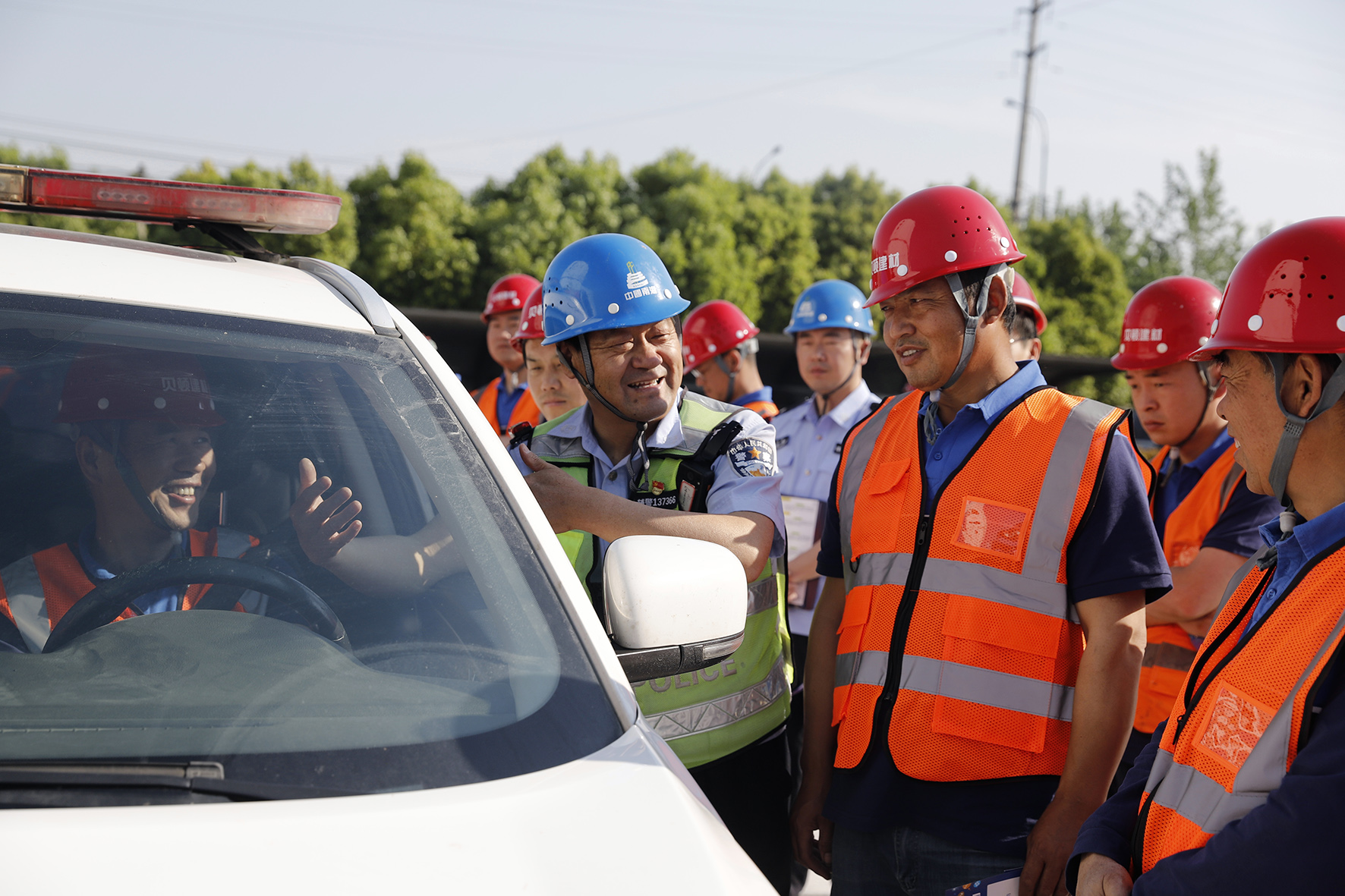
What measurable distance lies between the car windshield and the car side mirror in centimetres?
14

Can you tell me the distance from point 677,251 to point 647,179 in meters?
4.31

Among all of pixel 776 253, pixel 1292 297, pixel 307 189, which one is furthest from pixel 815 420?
pixel 776 253

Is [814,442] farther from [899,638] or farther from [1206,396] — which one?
[899,638]

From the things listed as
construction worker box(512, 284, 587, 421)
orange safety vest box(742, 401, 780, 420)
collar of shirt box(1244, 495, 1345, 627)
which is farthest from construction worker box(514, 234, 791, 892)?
orange safety vest box(742, 401, 780, 420)

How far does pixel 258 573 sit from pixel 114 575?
201 millimetres

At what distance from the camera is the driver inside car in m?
1.41

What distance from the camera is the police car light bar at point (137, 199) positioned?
6.23 ft

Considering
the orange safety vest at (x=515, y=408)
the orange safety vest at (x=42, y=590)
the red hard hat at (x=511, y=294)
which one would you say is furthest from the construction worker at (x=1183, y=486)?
the red hard hat at (x=511, y=294)

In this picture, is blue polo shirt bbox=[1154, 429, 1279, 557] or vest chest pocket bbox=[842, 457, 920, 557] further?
blue polo shirt bbox=[1154, 429, 1279, 557]

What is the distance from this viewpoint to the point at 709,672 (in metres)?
2.48

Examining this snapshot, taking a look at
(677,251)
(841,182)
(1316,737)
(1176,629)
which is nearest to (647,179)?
(677,251)

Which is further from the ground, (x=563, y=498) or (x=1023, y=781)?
(x=563, y=498)

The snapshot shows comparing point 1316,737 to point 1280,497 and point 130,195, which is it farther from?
point 130,195

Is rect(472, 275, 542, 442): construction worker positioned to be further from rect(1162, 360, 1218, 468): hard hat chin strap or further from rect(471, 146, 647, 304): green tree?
rect(471, 146, 647, 304): green tree
